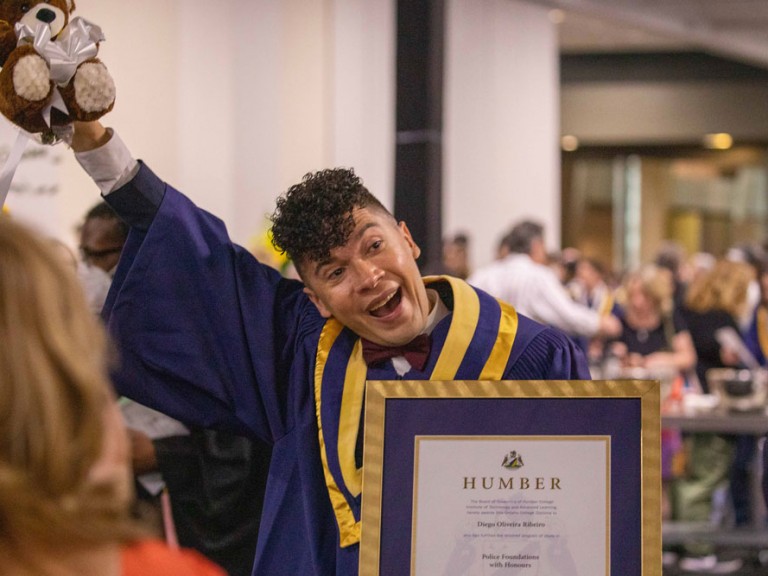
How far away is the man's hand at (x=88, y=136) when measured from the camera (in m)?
2.08

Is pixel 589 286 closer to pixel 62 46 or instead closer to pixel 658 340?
pixel 658 340

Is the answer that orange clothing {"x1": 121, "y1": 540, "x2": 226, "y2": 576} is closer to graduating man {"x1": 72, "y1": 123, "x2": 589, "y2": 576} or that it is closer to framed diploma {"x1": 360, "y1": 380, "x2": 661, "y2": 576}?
framed diploma {"x1": 360, "y1": 380, "x2": 661, "y2": 576}

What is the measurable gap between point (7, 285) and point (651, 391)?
3.89 feet

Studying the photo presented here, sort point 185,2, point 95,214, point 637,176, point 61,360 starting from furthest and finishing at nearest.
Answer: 1. point 637,176
2. point 185,2
3. point 95,214
4. point 61,360

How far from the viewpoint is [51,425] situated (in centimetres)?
102

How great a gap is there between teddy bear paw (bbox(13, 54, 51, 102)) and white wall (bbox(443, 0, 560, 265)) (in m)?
9.71

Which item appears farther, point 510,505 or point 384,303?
point 384,303

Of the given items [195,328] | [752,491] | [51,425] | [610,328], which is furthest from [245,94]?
[51,425]

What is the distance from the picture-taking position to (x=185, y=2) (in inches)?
341

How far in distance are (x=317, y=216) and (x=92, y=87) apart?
0.43 meters

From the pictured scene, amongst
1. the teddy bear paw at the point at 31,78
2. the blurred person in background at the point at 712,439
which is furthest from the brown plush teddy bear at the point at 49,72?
the blurred person in background at the point at 712,439

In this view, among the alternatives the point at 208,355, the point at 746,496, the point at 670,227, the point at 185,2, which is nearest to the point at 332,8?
the point at 185,2

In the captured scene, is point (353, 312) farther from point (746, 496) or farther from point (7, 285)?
point (746, 496)

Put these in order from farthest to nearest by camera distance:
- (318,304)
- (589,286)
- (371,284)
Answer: (589,286) < (318,304) < (371,284)
